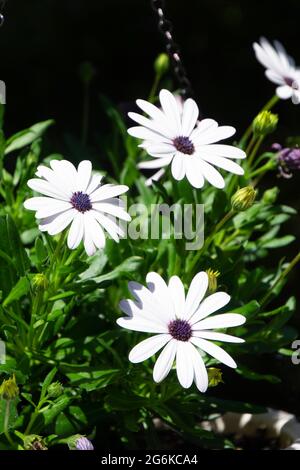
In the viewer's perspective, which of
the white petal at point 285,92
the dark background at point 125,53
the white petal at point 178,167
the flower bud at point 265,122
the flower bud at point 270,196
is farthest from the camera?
the dark background at point 125,53

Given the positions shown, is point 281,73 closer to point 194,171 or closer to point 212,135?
point 212,135

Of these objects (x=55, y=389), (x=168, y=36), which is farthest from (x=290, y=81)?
(x=55, y=389)

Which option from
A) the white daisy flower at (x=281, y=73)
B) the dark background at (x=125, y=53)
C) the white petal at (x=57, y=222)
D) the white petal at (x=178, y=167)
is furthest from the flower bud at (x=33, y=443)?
the dark background at (x=125, y=53)

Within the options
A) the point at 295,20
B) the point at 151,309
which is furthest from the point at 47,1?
the point at 151,309

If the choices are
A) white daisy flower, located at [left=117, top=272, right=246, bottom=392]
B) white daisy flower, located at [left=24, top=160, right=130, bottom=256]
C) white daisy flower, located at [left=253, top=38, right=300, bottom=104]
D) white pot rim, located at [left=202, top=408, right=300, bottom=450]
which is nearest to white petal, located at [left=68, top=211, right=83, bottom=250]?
white daisy flower, located at [left=24, top=160, right=130, bottom=256]

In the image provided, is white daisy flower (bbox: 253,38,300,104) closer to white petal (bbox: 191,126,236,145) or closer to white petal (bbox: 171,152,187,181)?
white petal (bbox: 191,126,236,145)

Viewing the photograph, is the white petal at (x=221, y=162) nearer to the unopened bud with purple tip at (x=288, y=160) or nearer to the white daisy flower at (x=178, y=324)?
the white daisy flower at (x=178, y=324)
